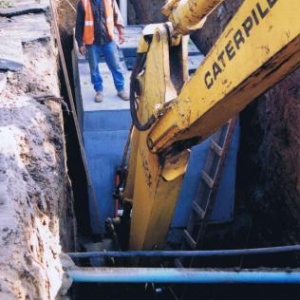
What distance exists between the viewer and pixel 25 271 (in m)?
2.56

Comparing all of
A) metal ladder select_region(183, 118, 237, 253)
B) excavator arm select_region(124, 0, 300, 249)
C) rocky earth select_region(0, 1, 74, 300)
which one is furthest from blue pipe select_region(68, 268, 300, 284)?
metal ladder select_region(183, 118, 237, 253)

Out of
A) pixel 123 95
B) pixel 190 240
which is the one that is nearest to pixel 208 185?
pixel 190 240

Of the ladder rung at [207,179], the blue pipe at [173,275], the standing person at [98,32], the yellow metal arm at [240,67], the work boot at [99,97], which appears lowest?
the ladder rung at [207,179]

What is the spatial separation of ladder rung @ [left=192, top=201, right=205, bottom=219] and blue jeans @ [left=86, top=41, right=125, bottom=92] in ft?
5.41

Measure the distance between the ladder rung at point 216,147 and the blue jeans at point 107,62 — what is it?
49.4 inches

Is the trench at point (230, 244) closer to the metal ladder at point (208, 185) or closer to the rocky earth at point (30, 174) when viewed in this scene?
the metal ladder at point (208, 185)

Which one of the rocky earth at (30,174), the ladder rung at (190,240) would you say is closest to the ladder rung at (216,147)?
the ladder rung at (190,240)

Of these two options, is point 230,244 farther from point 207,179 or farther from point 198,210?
point 207,179

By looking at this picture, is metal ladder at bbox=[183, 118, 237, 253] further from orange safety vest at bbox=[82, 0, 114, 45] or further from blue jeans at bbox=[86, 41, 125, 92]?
orange safety vest at bbox=[82, 0, 114, 45]

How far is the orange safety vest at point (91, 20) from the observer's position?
607 cm

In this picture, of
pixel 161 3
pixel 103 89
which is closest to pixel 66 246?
pixel 103 89

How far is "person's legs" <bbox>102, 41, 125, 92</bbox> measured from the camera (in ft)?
20.8

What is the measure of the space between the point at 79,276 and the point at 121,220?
2202 mm

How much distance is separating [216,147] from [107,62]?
1.61m
